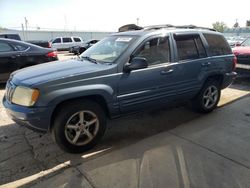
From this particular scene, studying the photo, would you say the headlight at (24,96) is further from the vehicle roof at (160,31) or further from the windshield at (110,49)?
the vehicle roof at (160,31)

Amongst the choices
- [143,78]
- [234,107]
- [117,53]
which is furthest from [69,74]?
[234,107]

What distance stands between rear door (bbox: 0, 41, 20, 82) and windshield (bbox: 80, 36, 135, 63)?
380 cm

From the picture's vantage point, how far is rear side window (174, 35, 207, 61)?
451 cm

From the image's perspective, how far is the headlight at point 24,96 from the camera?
3193mm

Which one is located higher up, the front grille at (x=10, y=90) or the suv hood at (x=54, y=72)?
the suv hood at (x=54, y=72)

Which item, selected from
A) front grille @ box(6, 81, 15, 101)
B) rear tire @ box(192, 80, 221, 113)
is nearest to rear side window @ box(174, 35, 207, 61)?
rear tire @ box(192, 80, 221, 113)

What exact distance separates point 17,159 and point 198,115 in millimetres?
3503

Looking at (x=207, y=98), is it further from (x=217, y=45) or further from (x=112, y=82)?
(x=112, y=82)

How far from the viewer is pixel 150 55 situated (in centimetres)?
415

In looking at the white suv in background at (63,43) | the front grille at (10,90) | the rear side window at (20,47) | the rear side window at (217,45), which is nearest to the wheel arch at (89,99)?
the front grille at (10,90)

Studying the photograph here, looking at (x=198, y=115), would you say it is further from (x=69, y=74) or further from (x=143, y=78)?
(x=69, y=74)

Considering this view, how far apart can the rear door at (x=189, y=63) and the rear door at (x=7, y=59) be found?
5161 millimetres

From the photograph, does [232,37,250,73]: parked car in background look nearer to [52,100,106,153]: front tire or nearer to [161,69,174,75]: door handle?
[161,69,174,75]: door handle

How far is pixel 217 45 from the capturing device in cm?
520
